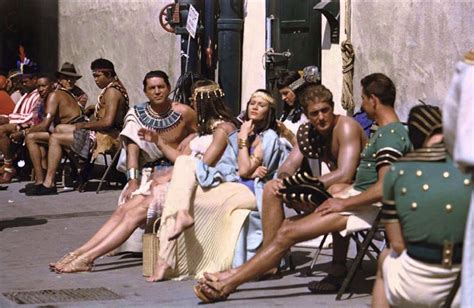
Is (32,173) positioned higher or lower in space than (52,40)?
lower

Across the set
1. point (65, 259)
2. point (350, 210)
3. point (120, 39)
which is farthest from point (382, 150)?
point (120, 39)

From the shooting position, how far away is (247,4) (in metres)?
15.3

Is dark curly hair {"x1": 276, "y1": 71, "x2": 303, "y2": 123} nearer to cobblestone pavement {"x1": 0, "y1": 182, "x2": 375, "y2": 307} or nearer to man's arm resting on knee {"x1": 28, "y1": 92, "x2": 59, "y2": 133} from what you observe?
cobblestone pavement {"x1": 0, "y1": 182, "x2": 375, "y2": 307}

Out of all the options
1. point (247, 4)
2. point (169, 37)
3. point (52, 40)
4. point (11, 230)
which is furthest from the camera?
point (52, 40)

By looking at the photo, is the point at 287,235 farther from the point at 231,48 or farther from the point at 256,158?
the point at 231,48

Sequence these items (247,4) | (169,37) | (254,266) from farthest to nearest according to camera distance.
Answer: (169,37) → (247,4) → (254,266)

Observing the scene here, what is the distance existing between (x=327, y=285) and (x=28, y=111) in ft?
28.0

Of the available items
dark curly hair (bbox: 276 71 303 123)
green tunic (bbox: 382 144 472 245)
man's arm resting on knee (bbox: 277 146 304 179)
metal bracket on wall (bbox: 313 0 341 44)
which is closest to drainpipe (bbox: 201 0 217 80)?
metal bracket on wall (bbox: 313 0 341 44)

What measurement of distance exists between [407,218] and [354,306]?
7.55ft

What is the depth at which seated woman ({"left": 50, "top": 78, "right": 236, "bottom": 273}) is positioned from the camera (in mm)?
8867

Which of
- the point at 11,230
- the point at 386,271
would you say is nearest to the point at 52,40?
the point at 11,230

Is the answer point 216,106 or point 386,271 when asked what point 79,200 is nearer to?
point 216,106

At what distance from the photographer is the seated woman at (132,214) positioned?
8.87 m

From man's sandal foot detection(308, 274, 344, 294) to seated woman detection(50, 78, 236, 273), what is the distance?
1281 millimetres
